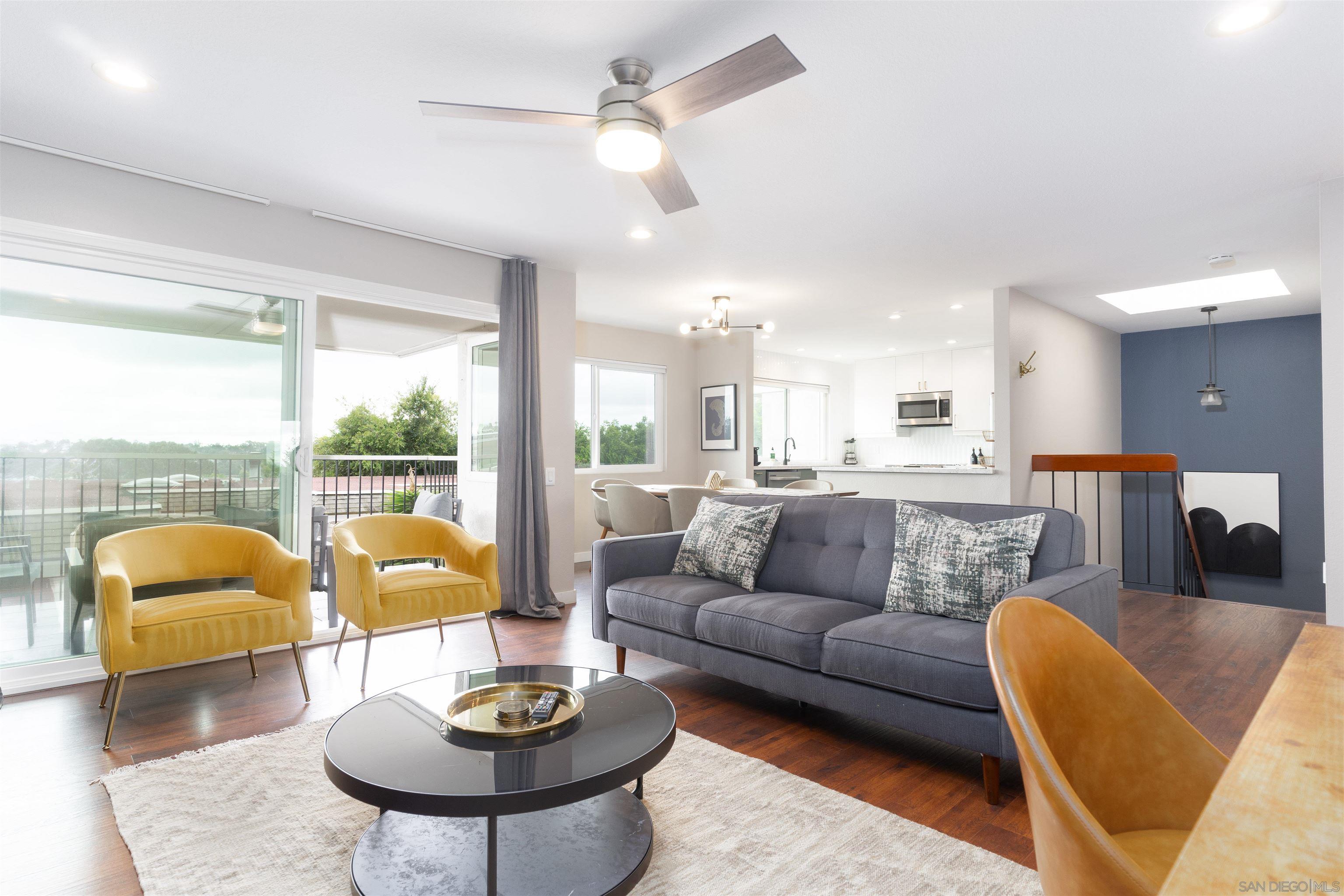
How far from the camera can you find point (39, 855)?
188cm

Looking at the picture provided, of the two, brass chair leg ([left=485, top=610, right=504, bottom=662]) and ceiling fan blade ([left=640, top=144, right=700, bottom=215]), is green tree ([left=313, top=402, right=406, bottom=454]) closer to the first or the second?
brass chair leg ([left=485, top=610, right=504, bottom=662])

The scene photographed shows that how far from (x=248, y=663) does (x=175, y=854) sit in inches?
82.1

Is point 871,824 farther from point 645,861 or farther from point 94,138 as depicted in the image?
point 94,138

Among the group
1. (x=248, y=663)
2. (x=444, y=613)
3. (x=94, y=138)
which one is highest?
(x=94, y=138)

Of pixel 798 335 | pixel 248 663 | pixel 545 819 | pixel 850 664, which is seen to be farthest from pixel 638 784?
pixel 798 335

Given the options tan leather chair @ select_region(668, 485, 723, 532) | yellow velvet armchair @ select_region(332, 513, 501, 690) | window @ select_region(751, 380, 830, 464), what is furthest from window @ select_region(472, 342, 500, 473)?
window @ select_region(751, 380, 830, 464)

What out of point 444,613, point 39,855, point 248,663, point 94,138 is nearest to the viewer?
point 39,855

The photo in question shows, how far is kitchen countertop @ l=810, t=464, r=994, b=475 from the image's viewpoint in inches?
245

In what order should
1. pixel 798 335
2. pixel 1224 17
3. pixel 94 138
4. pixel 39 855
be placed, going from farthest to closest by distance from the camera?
1. pixel 798 335
2. pixel 94 138
3. pixel 1224 17
4. pixel 39 855

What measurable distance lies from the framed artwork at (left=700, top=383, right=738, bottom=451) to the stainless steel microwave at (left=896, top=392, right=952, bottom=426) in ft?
9.51

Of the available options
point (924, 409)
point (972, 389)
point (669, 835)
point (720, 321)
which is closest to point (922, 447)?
point (924, 409)

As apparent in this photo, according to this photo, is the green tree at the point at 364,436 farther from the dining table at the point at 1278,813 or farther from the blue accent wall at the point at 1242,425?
the dining table at the point at 1278,813

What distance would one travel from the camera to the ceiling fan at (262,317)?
→ 387cm

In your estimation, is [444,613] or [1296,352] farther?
[1296,352]
